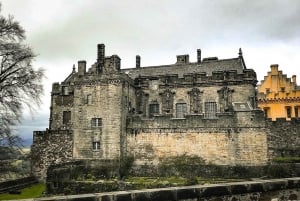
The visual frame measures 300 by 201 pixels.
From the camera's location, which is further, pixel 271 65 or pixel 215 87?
pixel 271 65

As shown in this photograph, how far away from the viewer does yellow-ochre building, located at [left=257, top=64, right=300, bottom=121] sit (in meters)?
38.1

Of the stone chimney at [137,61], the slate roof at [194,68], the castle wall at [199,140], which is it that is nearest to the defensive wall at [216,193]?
the castle wall at [199,140]

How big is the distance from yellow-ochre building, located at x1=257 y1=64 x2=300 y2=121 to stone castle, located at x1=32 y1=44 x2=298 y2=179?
764 centimetres

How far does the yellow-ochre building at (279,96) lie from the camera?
38128mm

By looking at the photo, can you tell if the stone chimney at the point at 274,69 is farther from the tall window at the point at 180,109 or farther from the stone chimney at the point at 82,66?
the stone chimney at the point at 82,66

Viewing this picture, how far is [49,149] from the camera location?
108 feet

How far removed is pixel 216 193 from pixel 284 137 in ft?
84.2

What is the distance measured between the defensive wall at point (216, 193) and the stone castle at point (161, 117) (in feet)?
59.2

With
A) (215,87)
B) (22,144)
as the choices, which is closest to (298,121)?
(215,87)

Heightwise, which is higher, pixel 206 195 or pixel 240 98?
pixel 240 98

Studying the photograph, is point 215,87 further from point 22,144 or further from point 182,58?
point 22,144

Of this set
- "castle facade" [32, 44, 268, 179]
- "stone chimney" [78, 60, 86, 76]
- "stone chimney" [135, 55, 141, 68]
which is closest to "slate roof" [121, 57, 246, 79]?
"castle facade" [32, 44, 268, 179]

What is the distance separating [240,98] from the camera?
3108 cm

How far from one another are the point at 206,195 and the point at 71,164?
71.1 feet
